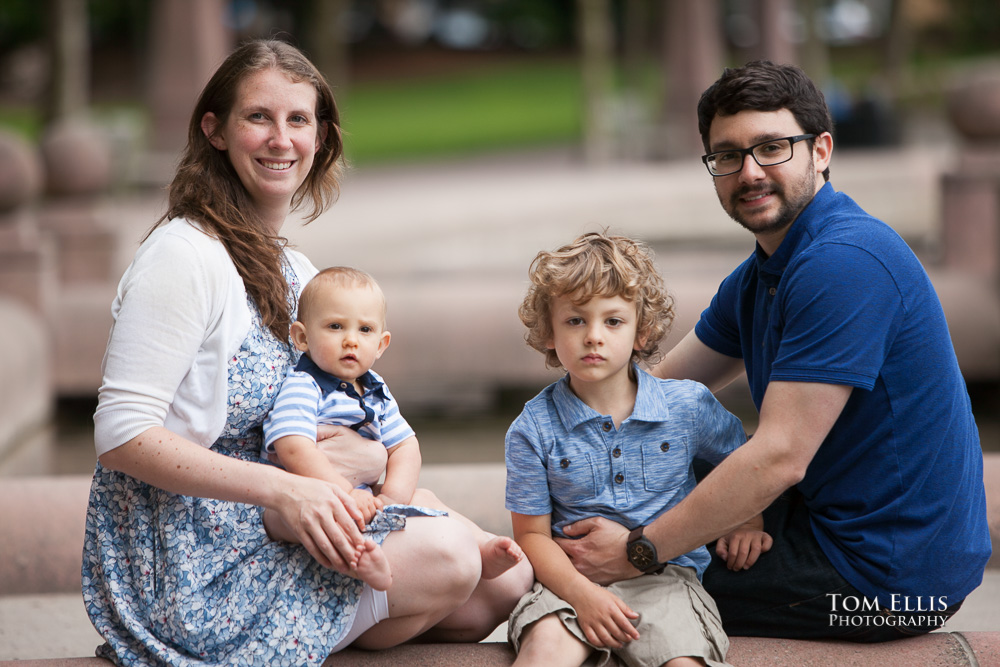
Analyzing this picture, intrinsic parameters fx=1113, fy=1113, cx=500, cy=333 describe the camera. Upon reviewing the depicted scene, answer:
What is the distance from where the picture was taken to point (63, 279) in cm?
874

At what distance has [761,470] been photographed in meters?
2.45

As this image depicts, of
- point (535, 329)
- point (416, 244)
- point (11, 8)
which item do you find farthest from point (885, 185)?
point (11, 8)

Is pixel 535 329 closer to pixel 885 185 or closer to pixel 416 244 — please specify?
pixel 416 244

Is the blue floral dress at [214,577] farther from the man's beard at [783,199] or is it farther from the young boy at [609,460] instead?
the man's beard at [783,199]

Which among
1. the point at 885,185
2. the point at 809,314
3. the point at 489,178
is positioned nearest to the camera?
the point at 809,314

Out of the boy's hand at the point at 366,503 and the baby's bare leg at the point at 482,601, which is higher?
the boy's hand at the point at 366,503

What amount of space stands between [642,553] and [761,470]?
34 centimetres

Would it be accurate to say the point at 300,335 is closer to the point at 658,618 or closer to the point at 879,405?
the point at 658,618

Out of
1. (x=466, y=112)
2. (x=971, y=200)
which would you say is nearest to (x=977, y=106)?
(x=971, y=200)

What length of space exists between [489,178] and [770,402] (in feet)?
51.3

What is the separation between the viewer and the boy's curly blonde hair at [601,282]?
256 cm

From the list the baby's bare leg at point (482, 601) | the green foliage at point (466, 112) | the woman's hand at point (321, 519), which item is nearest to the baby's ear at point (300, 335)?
the woman's hand at point (321, 519)

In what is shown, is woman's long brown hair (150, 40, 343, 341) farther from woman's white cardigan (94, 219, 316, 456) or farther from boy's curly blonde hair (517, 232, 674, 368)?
boy's curly blonde hair (517, 232, 674, 368)

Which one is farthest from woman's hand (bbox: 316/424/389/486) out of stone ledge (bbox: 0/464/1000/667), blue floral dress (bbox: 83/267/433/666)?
stone ledge (bbox: 0/464/1000/667)
